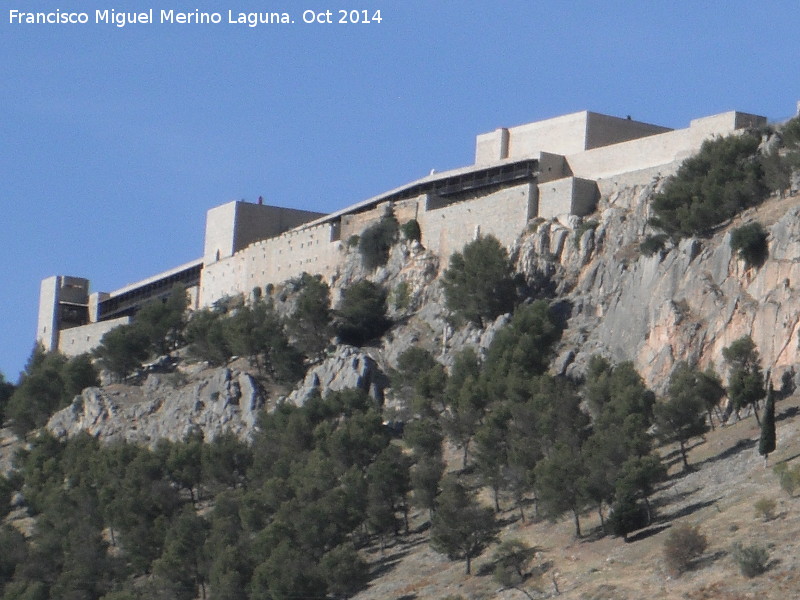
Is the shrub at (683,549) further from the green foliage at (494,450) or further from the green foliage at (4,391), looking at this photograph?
the green foliage at (4,391)

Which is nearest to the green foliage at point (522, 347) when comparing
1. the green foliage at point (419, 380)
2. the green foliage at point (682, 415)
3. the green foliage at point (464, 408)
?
the green foliage at point (464, 408)

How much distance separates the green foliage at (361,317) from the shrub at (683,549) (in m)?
31.3

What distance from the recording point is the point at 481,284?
240 feet

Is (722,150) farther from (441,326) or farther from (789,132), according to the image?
(441,326)

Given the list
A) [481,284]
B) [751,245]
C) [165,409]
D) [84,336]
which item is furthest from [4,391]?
[751,245]

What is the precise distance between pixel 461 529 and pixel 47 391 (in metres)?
36.7

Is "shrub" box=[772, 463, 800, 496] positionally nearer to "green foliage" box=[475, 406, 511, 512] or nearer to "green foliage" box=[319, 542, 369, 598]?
"green foliage" box=[475, 406, 511, 512]

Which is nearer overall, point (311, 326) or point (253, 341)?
point (253, 341)

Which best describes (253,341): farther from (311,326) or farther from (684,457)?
(684,457)

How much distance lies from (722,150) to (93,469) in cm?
2612

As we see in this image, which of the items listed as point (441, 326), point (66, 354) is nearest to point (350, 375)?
point (441, 326)

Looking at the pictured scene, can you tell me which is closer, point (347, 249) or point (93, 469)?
point (93, 469)

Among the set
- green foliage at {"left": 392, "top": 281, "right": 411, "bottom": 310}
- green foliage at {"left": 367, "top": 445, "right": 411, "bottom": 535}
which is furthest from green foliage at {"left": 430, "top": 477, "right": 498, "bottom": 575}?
green foliage at {"left": 392, "top": 281, "right": 411, "bottom": 310}

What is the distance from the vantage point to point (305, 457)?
225ft
